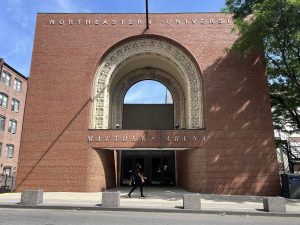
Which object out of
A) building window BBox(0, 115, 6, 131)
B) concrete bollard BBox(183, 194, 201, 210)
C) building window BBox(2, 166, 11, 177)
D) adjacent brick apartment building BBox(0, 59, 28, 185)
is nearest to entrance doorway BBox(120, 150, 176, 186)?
concrete bollard BBox(183, 194, 201, 210)

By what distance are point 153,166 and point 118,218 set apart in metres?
14.6

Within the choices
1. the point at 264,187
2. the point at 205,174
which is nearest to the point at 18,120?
the point at 205,174

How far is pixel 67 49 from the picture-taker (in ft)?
65.6

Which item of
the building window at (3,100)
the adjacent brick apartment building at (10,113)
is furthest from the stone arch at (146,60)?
the building window at (3,100)

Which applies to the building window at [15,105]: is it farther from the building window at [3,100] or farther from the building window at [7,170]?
the building window at [7,170]

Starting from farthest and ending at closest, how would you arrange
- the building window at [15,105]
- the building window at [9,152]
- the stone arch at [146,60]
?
the building window at [15,105], the building window at [9,152], the stone arch at [146,60]

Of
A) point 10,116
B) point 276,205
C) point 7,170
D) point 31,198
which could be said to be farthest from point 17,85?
point 276,205

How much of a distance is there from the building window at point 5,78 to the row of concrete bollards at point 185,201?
29411 millimetres

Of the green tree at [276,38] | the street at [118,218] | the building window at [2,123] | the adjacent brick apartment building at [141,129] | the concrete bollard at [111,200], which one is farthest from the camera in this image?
the building window at [2,123]

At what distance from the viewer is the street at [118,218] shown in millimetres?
8828

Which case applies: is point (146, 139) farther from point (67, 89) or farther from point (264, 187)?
point (264, 187)

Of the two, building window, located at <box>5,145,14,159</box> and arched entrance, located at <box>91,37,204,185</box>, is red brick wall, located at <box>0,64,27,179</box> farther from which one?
arched entrance, located at <box>91,37,204,185</box>

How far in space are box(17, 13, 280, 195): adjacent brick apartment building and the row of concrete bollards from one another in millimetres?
5875

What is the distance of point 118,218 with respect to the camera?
960cm
